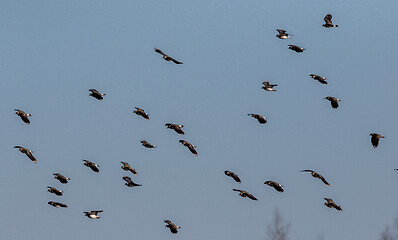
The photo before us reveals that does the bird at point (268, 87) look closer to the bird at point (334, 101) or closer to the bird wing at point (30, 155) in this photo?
Result: the bird at point (334, 101)

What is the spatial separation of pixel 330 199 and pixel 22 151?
1731 cm

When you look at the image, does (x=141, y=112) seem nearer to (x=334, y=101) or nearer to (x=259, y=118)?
(x=259, y=118)

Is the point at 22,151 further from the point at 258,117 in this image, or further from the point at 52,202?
the point at 258,117

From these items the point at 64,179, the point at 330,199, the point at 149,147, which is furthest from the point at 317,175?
the point at 64,179

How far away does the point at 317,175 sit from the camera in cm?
5481

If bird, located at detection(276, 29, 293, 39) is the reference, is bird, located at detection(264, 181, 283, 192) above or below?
below

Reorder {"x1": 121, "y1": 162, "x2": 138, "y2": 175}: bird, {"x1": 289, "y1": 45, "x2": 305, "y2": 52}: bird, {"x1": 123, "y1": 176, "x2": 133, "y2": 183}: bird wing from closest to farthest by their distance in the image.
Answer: {"x1": 289, "y1": 45, "x2": 305, "y2": 52}: bird → {"x1": 123, "y1": 176, "x2": 133, "y2": 183}: bird wing → {"x1": 121, "y1": 162, "x2": 138, "y2": 175}: bird

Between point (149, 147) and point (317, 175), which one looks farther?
point (149, 147)

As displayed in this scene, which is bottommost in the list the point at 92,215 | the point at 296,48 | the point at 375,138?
the point at 92,215

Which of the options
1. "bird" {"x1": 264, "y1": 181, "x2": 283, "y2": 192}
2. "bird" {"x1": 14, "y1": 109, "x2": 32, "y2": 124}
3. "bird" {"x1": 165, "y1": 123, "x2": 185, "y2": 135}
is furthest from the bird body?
"bird" {"x1": 14, "y1": 109, "x2": 32, "y2": 124}

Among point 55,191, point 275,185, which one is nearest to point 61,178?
point 55,191

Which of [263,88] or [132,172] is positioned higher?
[263,88]

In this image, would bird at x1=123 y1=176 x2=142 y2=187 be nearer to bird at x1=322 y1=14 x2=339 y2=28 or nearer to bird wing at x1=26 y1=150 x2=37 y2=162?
bird wing at x1=26 y1=150 x2=37 y2=162

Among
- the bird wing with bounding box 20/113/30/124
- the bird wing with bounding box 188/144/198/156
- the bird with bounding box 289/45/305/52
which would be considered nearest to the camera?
the bird wing with bounding box 20/113/30/124
